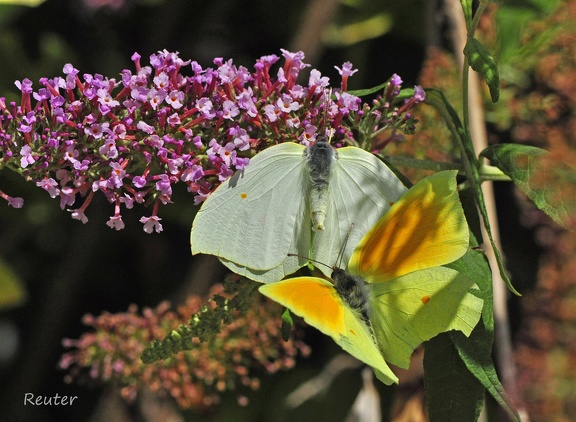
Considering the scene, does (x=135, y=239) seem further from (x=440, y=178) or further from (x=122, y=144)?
(x=440, y=178)

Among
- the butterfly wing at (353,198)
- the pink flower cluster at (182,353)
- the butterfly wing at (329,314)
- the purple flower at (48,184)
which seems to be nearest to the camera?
the butterfly wing at (329,314)

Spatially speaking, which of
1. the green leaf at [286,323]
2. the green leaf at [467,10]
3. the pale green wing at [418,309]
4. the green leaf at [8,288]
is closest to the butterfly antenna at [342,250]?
the pale green wing at [418,309]

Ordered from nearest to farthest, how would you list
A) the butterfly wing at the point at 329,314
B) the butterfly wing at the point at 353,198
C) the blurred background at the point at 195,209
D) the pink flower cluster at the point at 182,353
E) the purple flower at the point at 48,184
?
the butterfly wing at the point at 329,314 < the purple flower at the point at 48,184 < the butterfly wing at the point at 353,198 < the pink flower cluster at the point at 182,353 < the blurred background at the point at 195,209

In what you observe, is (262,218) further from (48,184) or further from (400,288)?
(48,184)

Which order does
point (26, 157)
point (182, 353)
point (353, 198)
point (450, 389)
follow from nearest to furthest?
1. point (26, 157)
2. point (450, 389)
3. point (353, 198)
4. point (182, 353)

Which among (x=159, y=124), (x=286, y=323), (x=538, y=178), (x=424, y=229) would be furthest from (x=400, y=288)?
(x=159, y=124)

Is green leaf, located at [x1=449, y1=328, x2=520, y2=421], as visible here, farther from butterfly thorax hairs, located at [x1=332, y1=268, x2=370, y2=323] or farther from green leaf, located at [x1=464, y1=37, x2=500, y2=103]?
green leaf, located at [x1=464, y1=37, x2=500, y2=103]

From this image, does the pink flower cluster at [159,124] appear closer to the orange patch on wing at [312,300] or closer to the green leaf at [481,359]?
the orange patch on wing at [312,300]

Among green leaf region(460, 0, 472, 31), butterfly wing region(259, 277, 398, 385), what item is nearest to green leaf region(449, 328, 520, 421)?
butterfly wing region(259, 277, 398, 385)
